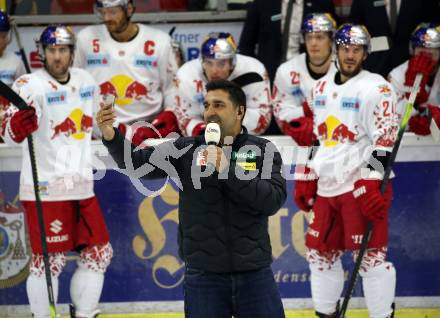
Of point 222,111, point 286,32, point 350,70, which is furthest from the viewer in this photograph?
point 286,32

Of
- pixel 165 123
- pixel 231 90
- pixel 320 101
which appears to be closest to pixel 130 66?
pixel 165 123

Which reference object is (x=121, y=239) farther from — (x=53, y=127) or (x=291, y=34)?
(x=291, y=34)

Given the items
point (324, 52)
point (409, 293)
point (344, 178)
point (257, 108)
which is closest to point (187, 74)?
point (257, 108)

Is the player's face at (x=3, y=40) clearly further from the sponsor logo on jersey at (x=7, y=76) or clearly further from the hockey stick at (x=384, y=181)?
the hockey stick at (x=384, y=181)

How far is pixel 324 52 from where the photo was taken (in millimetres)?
6340

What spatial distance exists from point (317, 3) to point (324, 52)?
63 cm

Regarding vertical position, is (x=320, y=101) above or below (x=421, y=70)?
below

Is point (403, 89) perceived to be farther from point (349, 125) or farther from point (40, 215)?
point (40, 215)

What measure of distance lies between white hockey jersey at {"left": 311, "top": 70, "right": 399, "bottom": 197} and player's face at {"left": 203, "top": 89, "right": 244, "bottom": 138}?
147 centimetres

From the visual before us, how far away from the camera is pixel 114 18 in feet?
21.5

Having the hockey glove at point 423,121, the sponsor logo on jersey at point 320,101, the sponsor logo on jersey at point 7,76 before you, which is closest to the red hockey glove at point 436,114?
the hockey glove at point 423,121

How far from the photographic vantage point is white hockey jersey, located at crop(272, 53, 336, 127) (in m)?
6.41

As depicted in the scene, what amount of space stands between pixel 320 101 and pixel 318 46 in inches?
24.9

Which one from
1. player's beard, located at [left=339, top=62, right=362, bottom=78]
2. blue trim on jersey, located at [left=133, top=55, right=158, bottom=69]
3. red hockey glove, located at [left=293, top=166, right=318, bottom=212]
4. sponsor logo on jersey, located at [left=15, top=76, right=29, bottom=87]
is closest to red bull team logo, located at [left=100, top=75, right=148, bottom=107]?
blue trim on jersey, located at [left=133, top=55, right=158, bottom=69]
